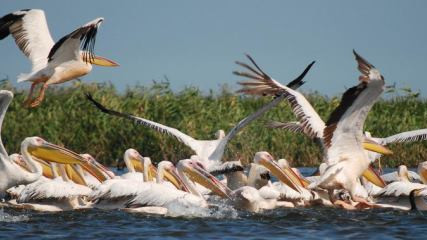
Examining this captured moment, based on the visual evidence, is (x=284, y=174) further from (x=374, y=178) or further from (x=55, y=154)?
(x=55, y=154)

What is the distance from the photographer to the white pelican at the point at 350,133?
9.27m

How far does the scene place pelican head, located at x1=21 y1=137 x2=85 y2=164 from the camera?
993 centimetres

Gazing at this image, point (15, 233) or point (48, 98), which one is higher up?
point (48, 98)

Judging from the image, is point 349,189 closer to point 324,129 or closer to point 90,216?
point 324,129

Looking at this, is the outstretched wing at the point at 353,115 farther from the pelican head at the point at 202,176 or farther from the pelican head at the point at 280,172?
the pelican head at the point at 202,176

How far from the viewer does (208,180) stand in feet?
33.6

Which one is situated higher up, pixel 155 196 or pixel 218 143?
pixel 218 143

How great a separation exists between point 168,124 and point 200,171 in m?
7.62

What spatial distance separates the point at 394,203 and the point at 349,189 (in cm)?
58

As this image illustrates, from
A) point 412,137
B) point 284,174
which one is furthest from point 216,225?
point 412,137

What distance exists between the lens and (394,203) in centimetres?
1086

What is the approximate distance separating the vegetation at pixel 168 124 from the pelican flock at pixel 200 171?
441 cm

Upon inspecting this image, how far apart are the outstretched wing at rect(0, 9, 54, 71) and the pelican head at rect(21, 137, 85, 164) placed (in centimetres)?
272

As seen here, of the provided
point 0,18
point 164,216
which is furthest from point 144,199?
point 0,18
